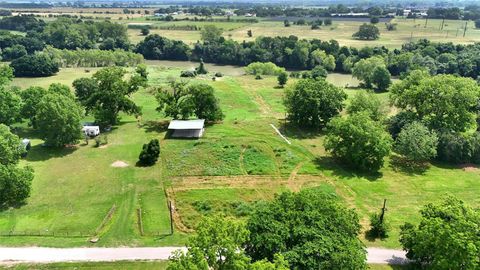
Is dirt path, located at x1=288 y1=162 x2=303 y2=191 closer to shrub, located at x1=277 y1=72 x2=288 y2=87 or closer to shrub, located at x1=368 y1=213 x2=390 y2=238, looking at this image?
shrub, located at x1=368 y1=213 x2=390 y2=238

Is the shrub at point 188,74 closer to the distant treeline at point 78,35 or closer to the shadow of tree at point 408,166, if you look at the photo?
the distant treeline at point 78,35

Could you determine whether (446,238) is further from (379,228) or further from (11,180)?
(11,180)

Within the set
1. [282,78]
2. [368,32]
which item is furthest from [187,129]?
[368,32]

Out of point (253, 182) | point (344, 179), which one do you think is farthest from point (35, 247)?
point (344, 179)

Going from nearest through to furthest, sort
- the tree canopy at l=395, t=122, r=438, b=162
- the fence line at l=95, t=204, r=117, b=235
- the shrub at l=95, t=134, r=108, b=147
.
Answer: the fence line at l=95, t=204, r=117, b=235
the tree canopy at l=395, t=122, r=438, b=162
the shrub at l=95, t=134, r=108, b=147

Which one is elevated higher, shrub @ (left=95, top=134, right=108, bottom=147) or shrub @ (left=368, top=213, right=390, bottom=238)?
shrub @ (left=95, top=134, right=108, bottom=147)

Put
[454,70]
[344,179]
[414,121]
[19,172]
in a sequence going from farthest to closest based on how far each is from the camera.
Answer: [454,70] < [414,121] < [344,179] < [19,172]

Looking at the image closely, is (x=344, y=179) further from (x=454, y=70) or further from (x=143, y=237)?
(x=454, y=70)

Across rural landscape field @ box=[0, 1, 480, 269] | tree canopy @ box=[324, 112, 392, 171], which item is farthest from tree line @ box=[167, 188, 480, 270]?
tree canopy @ box=[324, 112, 392, 171]
